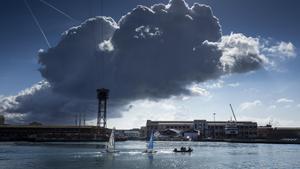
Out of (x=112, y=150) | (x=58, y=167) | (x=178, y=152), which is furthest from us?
(x=178, y=152)

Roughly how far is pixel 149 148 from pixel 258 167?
174 feet

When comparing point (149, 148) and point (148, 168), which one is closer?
point (148, 168)

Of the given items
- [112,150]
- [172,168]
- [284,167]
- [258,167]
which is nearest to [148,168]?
[172,168]

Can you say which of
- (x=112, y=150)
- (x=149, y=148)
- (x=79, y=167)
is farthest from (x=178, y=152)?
(x=79, y=167)

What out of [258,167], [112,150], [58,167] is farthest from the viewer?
[112,150]

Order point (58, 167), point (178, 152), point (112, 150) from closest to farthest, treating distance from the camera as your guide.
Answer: point (58, 167)
point (112, 150)
point (178, 152)

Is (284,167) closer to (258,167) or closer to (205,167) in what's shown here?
(258,167)

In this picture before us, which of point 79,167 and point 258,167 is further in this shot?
point 258,167

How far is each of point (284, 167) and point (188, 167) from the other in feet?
70.8

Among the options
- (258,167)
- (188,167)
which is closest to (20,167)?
(188,167)

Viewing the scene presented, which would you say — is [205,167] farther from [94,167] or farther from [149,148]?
[149,148]

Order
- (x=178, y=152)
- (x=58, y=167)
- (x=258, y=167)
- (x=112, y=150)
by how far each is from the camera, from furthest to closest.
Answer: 1. (x=178, y=152)
2. (x=112, y=150)
3. (x=258, y=167)
4. (x=58, y=167)

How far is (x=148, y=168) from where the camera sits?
8525 centimetres

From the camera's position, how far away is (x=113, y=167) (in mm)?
85812
